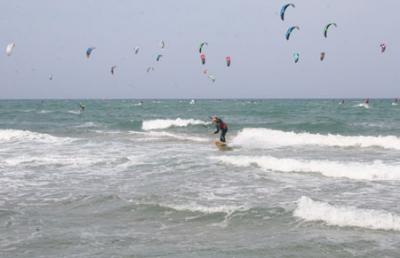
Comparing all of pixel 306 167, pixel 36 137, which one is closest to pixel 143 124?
pixel 36 137

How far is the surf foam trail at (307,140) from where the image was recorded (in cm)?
2439

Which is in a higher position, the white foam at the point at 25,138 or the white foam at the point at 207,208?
the white foam at the point at 207,208

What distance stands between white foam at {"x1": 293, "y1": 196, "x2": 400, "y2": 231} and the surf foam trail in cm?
1394

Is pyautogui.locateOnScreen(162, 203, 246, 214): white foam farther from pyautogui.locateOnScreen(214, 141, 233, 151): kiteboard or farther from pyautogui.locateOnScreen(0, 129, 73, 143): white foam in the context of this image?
pyautogui.locateOnScreen(0, 129, 73, 143): white foam

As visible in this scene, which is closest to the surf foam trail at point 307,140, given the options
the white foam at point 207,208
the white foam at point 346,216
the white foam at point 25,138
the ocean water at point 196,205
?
the ocean water at point 196,205

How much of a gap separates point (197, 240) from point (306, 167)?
8200 mm

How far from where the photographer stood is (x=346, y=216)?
375 inches

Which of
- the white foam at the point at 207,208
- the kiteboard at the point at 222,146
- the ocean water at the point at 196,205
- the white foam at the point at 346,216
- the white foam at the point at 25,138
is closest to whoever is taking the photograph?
the ocean water at the point at 196,205

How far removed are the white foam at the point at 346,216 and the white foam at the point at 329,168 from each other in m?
4.70

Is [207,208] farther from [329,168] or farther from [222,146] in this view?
[222,146]

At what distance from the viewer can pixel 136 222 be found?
32.2ft

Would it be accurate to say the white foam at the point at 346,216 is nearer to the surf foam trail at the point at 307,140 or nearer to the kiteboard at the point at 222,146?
the kiteboard at the point at 222,146

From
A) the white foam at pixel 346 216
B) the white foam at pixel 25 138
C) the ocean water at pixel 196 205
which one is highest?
the white foam at pixel 346 216

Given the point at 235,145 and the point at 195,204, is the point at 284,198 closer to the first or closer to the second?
the point at 195,204
